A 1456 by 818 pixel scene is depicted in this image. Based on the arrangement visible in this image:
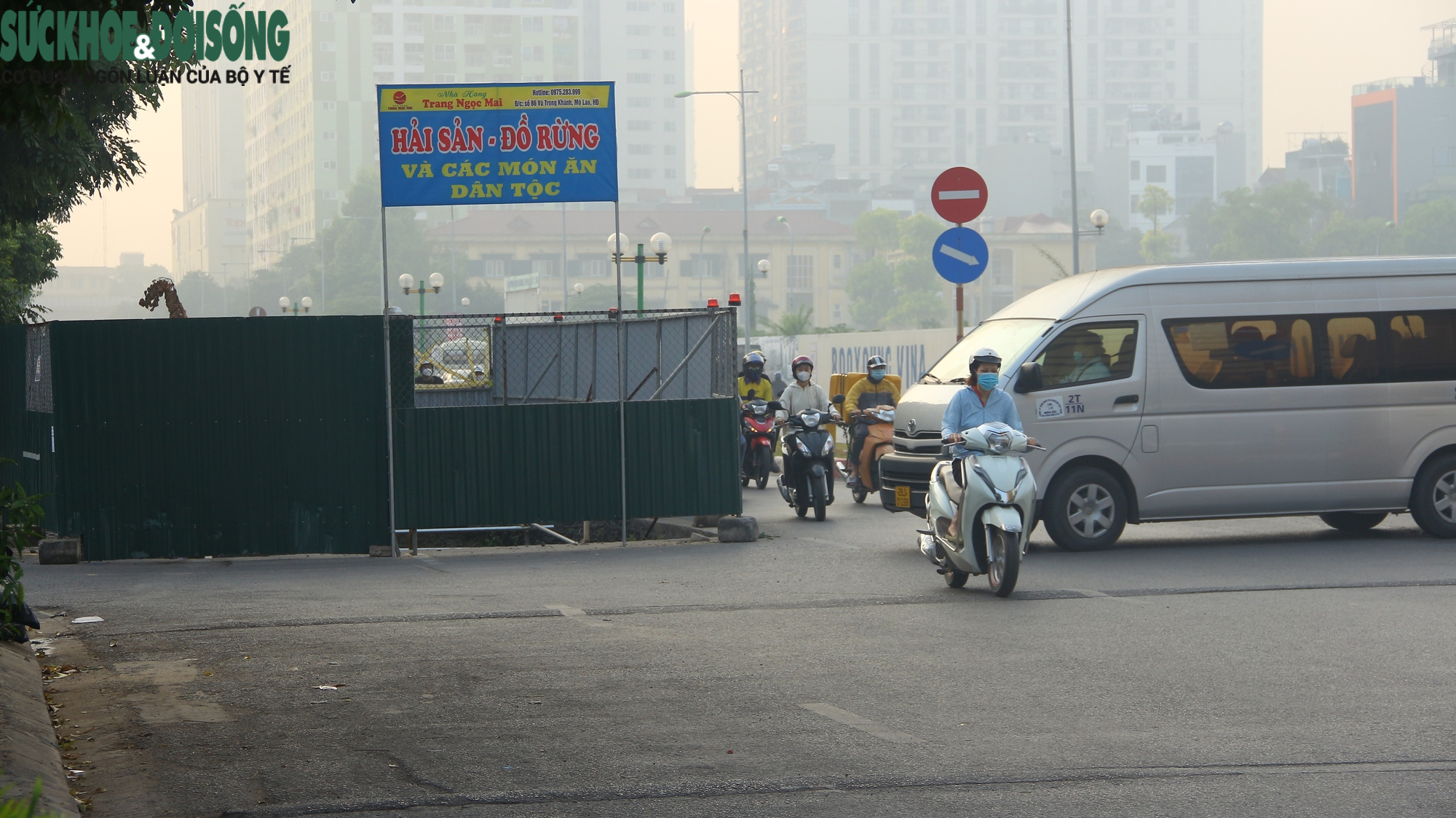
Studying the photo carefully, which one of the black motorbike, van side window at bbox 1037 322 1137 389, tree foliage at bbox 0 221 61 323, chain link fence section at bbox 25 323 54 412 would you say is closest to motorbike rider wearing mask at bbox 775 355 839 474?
the black motorbike

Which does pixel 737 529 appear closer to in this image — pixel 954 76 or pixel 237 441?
pixel 237 441

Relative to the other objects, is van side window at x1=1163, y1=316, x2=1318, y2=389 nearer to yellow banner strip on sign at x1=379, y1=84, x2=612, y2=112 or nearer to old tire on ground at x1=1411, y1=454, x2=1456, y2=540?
old tire on ground at x1=1411, y1=454, x2=1456, y2=540

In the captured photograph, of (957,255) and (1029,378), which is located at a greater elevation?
(957,255)

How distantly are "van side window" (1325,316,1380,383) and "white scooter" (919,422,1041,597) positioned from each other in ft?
13.0

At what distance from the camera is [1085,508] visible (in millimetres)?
12336

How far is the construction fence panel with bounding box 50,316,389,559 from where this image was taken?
41.5ft

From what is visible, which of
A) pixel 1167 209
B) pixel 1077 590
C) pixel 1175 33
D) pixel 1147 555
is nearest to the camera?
pixel 1077 590

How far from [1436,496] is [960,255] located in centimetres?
497

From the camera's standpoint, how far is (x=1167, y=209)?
13825 cm

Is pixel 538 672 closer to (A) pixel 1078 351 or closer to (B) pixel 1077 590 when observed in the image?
(B) pixel 1077 590

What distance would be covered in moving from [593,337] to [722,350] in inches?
264

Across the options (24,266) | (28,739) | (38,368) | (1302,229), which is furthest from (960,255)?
(1302,229)

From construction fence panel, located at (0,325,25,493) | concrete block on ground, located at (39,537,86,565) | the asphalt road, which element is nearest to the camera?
the asphalt road

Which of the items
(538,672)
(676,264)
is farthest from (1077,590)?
(676,264)
